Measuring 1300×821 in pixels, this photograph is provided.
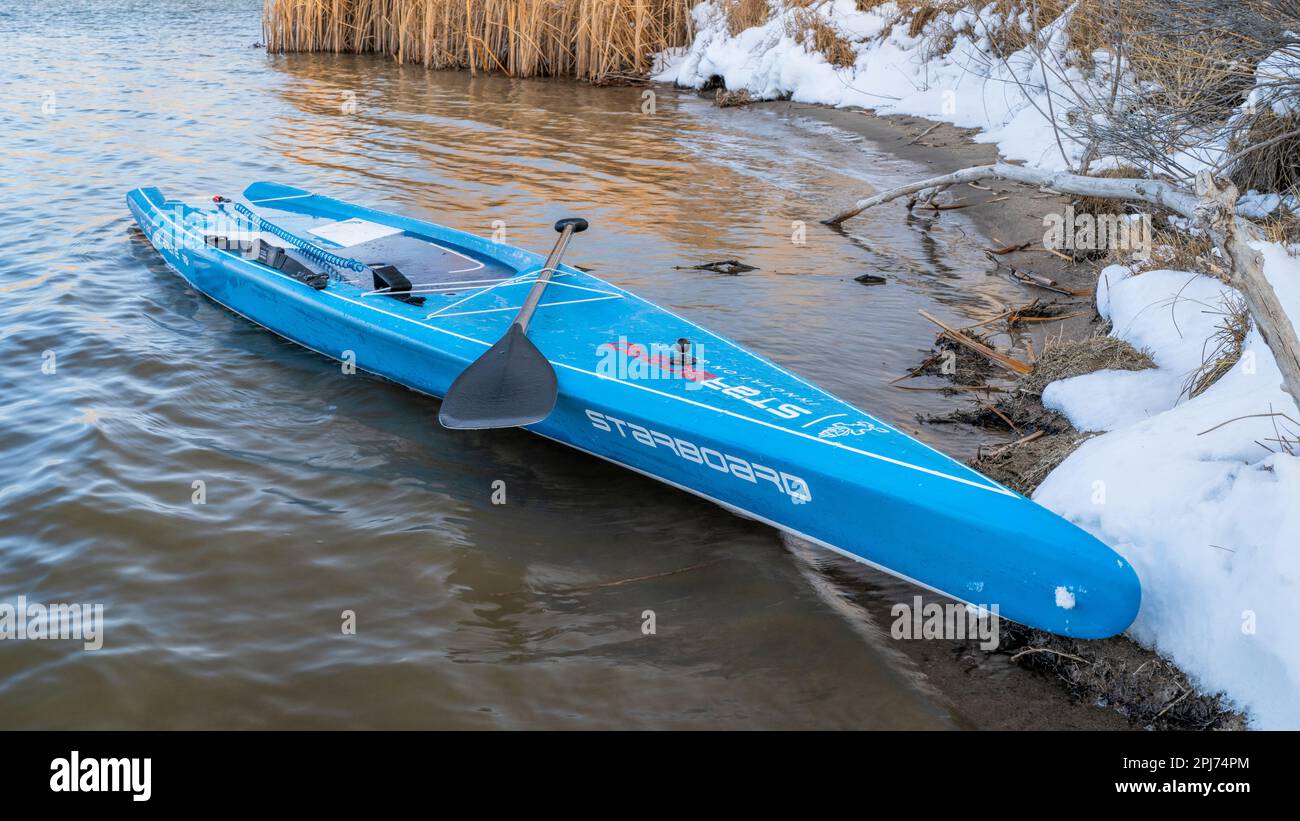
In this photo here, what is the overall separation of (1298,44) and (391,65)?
37.9ft

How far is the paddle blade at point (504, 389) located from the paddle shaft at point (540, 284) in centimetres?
14

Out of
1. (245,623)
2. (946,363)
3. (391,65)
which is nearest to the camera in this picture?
(245,623)

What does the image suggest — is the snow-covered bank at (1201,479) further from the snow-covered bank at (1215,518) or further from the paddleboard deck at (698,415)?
the paddleboard deck at (698,415)

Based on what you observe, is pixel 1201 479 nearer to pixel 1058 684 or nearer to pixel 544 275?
pixel 1058 684

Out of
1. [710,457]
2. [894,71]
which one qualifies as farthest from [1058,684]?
[894,71]

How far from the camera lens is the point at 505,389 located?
364cm
